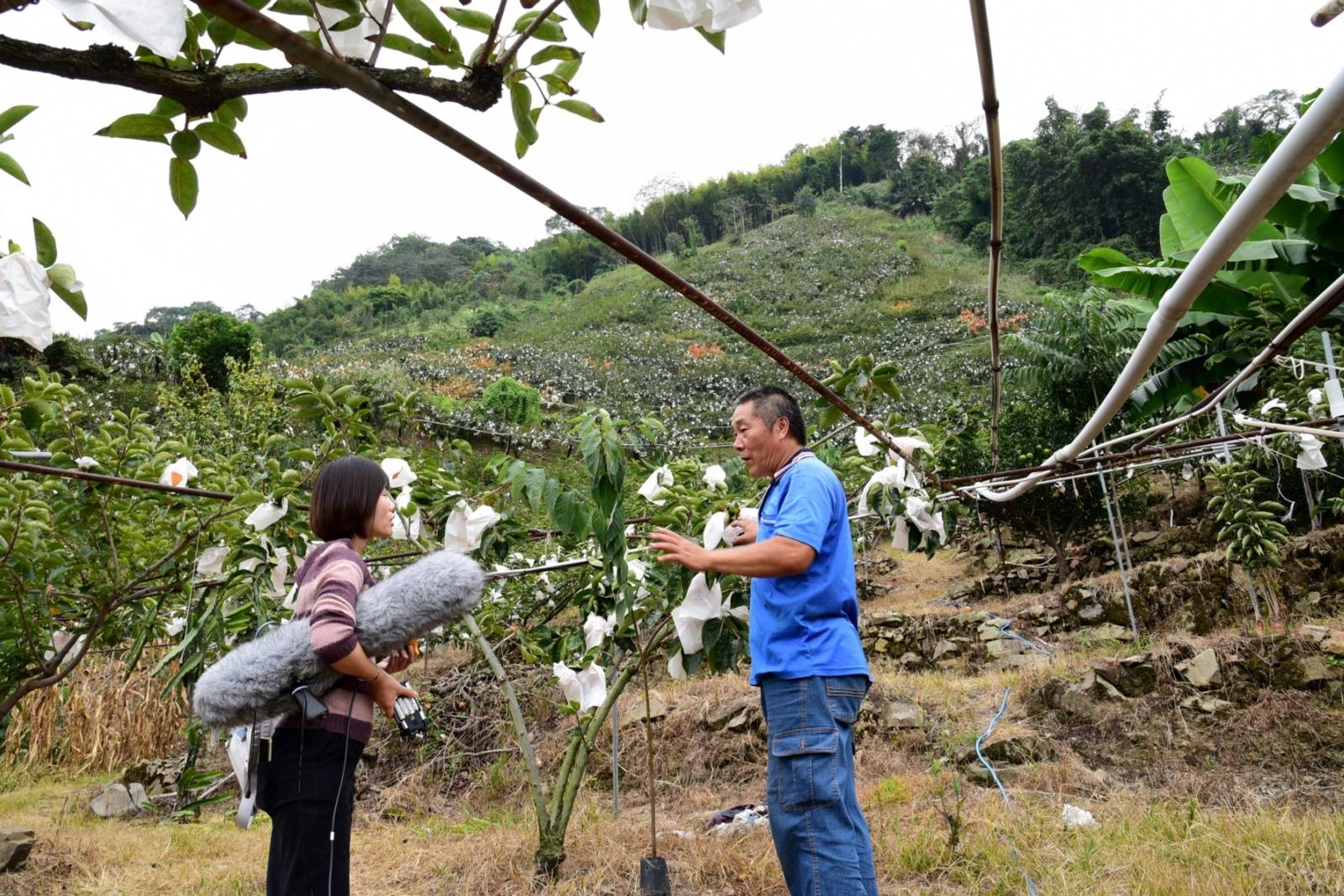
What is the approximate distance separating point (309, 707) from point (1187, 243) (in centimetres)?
555

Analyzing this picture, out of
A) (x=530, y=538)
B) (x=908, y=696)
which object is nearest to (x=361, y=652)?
(x=530, y=538)

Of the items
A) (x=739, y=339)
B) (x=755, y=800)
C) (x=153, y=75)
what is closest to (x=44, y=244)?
(x=153, y=75)

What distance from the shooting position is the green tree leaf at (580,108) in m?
0.70

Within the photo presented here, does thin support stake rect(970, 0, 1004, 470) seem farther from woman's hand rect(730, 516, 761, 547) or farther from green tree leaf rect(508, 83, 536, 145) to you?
woman's hand rect(730, 516, 761, 547)

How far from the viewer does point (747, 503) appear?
233 centimetres

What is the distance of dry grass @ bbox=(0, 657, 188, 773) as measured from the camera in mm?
5520

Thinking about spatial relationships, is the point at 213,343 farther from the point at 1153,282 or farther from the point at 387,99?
the point at 387,99

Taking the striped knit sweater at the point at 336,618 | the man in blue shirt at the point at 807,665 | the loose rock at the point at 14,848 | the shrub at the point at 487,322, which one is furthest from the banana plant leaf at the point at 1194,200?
the shrub at the point at 487,322

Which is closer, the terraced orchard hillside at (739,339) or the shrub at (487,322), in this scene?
the terraced orchard hillside at (739,339)

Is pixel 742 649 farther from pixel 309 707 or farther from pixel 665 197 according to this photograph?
pixel 665 197

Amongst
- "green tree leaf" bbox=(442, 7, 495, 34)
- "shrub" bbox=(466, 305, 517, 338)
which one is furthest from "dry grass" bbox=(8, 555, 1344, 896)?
"shrub" bbox=(466, 305, 517, 338)

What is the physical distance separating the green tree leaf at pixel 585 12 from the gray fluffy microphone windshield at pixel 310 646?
46.8 inches

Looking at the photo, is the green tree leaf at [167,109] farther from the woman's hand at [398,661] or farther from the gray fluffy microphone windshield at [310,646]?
the woman's hand at [398,661]

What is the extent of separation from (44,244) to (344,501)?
0.92 m
